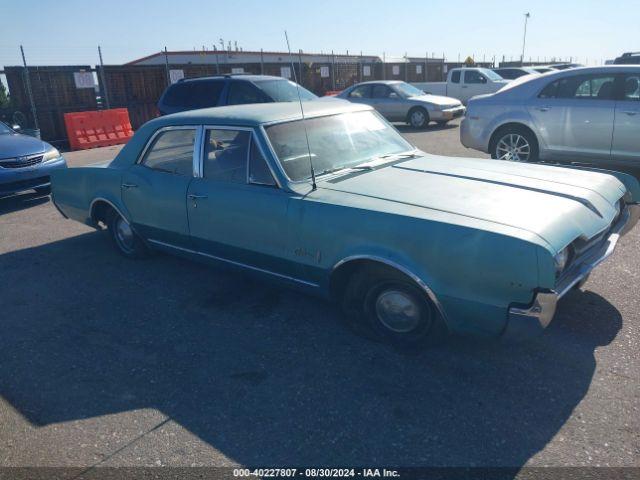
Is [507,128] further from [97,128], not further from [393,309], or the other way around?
[97,128]

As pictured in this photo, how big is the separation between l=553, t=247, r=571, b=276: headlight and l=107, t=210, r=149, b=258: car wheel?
370cm

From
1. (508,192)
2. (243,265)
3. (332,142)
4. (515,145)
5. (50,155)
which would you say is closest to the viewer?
(508,192)

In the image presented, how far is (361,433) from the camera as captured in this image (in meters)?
2.74

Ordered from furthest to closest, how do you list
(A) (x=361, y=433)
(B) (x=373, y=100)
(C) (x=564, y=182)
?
(B) (x=373, y=100) → (C) (x=564, y=182) → (A) (x=361, y=433)

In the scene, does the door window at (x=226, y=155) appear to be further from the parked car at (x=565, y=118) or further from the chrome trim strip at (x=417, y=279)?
the parked car at (x=565, y=118)

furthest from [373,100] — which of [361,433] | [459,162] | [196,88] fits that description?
[361,433]

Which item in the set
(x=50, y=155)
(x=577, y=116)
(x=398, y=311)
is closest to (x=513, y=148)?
(x=577, y=116)

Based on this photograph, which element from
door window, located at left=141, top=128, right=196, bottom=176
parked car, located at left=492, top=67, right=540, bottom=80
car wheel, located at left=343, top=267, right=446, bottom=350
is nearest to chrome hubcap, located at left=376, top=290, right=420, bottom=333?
car wheel, located at left=343, top=267, right=446, bottom=350

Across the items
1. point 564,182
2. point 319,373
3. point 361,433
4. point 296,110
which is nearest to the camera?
point 361,433

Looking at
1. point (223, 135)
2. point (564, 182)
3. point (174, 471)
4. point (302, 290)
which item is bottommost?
point (174, 471)

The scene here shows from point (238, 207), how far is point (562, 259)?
86.8 inches

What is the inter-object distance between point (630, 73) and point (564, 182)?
4441 millimetres

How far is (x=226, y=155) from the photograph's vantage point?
4152 millimetres

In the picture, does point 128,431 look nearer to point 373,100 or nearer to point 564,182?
point 564,182
